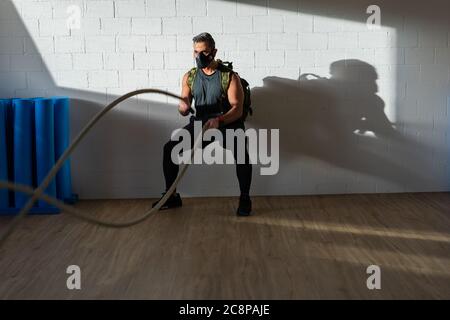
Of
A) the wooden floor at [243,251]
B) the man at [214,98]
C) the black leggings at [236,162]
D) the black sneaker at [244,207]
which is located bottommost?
the wooden floor at [243,251]

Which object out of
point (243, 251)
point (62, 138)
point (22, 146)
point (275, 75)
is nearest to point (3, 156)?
point (22, 146)

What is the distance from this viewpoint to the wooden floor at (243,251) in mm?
3320

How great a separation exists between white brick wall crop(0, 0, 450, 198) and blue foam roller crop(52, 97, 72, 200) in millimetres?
222

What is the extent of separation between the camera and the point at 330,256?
3.84m

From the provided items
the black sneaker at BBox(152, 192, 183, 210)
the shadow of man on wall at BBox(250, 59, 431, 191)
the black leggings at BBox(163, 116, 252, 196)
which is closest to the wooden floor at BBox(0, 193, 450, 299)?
the black sneaker at BBox(152, 192, 183, 210)

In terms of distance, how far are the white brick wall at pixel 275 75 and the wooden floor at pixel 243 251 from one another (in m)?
0.28

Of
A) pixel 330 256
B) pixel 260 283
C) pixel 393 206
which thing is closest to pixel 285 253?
pixel 330 256

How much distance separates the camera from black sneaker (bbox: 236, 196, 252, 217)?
489 centimetres

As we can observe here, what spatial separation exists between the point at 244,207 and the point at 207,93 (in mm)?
896

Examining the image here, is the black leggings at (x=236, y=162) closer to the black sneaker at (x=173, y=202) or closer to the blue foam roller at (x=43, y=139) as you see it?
the black sneaker at (x=173, y=202)

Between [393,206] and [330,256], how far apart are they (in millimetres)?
1457

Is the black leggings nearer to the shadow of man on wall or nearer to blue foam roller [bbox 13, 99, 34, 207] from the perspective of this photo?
the shadow of man on wall

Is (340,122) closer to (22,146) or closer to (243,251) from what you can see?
(243,251)

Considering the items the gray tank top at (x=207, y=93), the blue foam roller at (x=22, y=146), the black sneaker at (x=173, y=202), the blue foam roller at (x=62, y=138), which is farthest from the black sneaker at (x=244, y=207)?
Answer: the blue foam roller at (x=22, y=146)
